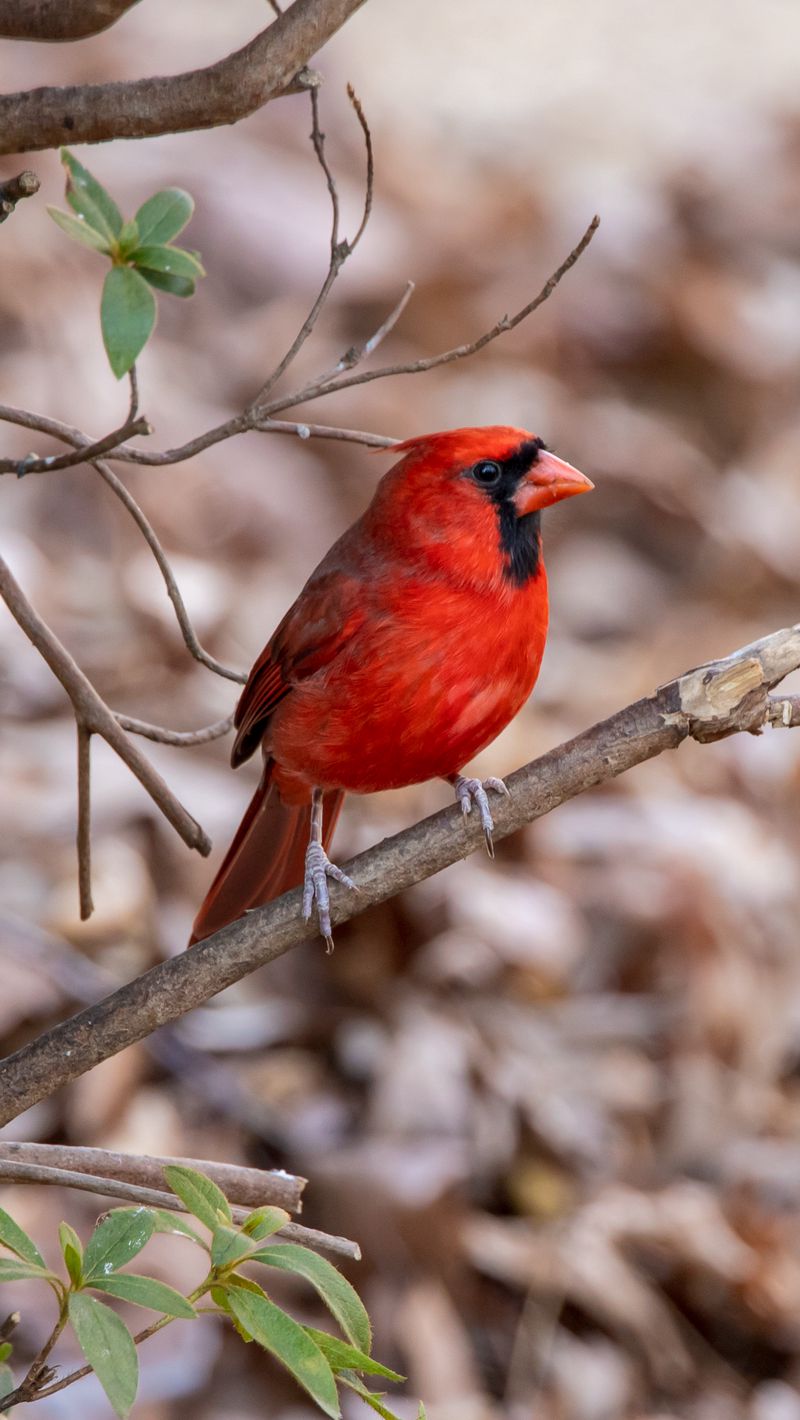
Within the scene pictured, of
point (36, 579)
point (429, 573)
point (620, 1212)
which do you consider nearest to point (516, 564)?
point (429, 573)

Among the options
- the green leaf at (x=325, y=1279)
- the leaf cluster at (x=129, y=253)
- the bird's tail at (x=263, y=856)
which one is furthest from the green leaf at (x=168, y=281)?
the bird's tail at (x=263, y=856)

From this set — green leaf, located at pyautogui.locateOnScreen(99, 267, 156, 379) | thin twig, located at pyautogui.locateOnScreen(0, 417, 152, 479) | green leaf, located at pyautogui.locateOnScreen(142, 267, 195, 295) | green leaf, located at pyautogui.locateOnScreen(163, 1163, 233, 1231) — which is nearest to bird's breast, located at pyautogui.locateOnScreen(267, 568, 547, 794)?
thin twig, located at pyautogui.locateOnScreen(0, 417, 152, 479)

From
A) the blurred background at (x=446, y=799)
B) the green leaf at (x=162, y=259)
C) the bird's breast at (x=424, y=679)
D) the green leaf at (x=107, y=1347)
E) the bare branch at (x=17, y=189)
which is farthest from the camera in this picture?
the blurred background at (x=446, y=799)

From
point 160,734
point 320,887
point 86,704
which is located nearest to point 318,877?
point 320,887

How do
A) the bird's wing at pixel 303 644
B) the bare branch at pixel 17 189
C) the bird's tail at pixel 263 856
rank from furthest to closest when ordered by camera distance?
the bird's tail at pixel 263 856, the bird's wing at pixel 303 644, the bare branch at pixel 17 189

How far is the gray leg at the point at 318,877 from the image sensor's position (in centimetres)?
186

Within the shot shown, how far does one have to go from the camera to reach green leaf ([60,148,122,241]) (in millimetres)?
1626

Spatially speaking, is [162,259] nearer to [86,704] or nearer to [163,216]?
[163,216]

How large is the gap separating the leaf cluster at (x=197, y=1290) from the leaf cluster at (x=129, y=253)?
71 cm

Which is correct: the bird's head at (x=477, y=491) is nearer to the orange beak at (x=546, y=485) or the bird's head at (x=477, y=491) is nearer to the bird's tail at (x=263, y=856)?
the orange beak at (x=546, y=485)

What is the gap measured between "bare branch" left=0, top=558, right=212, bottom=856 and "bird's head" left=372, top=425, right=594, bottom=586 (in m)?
0.58

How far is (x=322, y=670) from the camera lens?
2.37 meters

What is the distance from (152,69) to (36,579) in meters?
3.01

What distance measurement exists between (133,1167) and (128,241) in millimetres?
881
